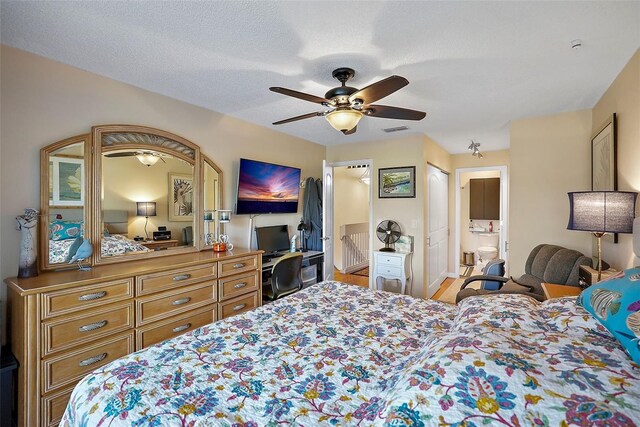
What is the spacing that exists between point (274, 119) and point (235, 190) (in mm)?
947

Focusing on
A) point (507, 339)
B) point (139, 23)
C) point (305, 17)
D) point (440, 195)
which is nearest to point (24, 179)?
point (139, 23)

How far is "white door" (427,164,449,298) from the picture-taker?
174 inches

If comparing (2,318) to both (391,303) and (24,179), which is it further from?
(391,303)

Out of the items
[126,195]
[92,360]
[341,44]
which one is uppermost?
[341,44]

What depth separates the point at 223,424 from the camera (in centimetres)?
89

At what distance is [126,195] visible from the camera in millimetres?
2539

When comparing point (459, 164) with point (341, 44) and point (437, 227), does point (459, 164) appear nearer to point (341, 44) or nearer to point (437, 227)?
point (437, 227)

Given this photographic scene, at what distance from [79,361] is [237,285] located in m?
1.25

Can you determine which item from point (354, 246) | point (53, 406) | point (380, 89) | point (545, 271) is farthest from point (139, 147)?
point (354, 246)

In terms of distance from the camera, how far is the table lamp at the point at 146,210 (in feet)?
8.63

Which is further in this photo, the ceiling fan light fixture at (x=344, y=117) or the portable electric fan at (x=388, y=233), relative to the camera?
the portable electric fan at (x=388, y=233)

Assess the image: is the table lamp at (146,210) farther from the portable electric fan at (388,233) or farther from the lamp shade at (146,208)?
the portable electric fan at (388,233)

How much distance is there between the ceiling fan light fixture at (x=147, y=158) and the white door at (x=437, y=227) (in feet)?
11.4

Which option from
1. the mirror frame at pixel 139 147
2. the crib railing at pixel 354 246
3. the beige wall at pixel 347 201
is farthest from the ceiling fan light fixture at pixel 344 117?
the crib railing at pixel 354 246
